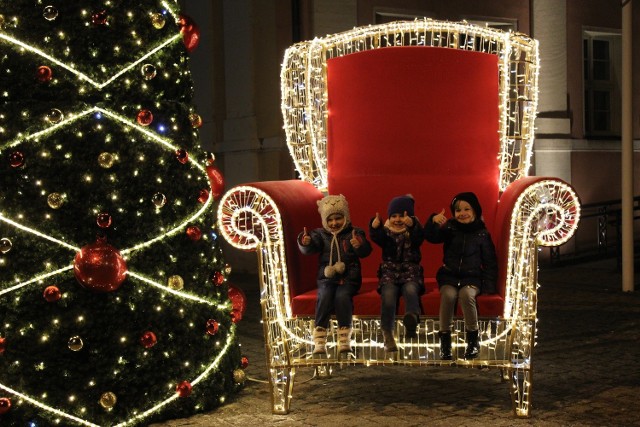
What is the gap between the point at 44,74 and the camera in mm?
4344

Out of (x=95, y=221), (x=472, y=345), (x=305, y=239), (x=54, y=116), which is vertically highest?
(x=54, y=116)

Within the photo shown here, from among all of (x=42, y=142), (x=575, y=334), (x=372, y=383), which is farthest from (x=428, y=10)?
(x=42, y=142)

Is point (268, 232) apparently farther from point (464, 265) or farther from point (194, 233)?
point (464, 265)

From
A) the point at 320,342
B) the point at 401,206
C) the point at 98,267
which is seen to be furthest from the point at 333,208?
the point at 98,267

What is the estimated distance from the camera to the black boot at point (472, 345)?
14.8 feet

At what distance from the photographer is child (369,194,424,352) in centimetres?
458

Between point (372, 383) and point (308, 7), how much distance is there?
7145 mm

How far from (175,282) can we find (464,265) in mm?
1518

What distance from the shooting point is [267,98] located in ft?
39.3

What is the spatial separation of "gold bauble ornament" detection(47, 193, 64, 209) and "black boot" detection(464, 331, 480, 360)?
213 cm

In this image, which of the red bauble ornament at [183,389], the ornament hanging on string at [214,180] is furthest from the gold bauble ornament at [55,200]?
the red bauble ornament at [183,389]

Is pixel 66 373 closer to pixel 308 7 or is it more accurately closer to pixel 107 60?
pixel 107 60

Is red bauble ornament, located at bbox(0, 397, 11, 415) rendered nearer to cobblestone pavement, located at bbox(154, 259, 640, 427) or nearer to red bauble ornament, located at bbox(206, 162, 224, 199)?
cobblestone pavement, located at bbox(154, 259, 640, 427)

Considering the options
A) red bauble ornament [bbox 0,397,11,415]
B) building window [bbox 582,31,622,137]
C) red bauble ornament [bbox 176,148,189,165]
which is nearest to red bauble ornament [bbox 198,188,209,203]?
red bauble ornament [bbox 176,148,189,165]
